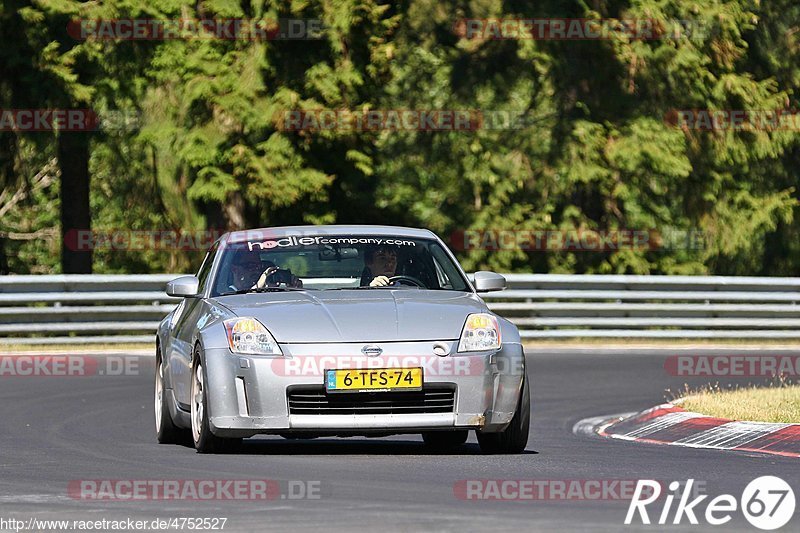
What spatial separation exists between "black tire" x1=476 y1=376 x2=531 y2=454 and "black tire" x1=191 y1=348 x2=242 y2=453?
5.19ft

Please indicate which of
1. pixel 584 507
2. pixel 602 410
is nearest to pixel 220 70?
pixel 602 410

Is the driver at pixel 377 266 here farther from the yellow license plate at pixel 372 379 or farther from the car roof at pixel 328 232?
the yellow license plate at pixel 372 379

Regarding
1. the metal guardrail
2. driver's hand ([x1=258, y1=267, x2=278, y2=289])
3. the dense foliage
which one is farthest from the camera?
the dense foliage

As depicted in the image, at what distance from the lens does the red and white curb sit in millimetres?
11945

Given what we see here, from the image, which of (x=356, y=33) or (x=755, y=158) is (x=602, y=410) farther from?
(x=755, y=158)

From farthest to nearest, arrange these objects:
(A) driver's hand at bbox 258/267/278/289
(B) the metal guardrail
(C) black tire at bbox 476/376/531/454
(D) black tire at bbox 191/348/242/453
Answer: (B) the metal guardrail → (A) driver's hand at bbox 258/267/278/289 → (C) black tire at bbox 476/376/531/454 → (D) black tire at bbox 191/348/242/453

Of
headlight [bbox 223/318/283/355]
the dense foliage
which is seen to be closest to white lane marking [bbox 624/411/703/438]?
headlight [bbox 223/318/283/355]

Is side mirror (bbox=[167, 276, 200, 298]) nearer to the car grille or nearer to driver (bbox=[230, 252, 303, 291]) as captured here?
driver (bbox=[230, 252, 303, 291])

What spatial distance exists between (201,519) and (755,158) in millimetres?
26859

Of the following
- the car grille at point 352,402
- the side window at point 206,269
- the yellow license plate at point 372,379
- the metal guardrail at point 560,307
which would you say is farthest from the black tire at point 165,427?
the metal guardrail at point 560,307

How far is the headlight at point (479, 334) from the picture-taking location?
424 inches

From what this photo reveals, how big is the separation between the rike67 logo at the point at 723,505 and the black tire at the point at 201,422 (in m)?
2.93

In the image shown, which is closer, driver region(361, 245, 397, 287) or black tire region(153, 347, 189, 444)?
driver region(361, 245, 397, 287)

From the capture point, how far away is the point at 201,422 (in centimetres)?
1121
